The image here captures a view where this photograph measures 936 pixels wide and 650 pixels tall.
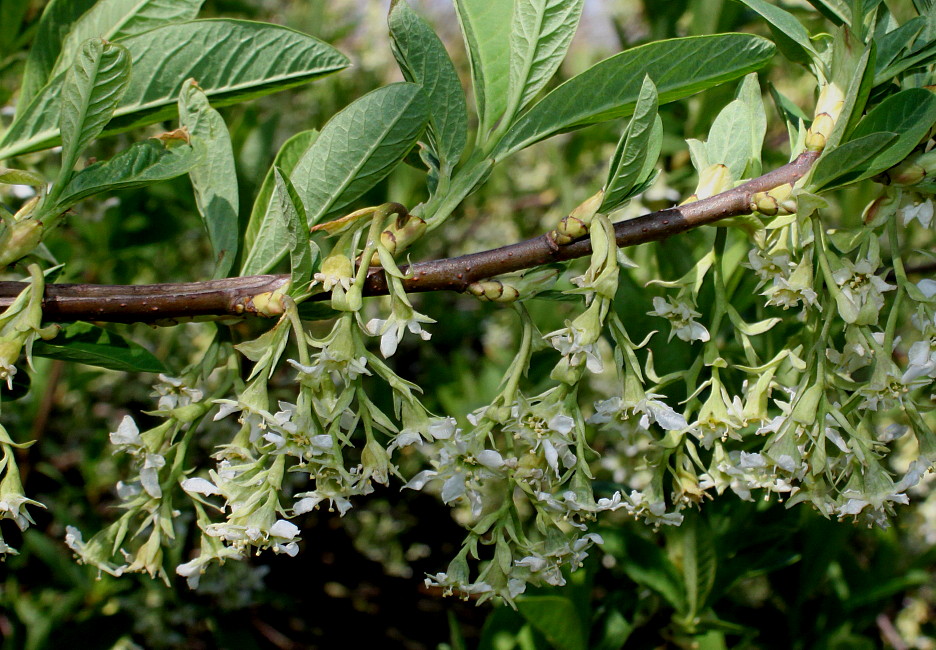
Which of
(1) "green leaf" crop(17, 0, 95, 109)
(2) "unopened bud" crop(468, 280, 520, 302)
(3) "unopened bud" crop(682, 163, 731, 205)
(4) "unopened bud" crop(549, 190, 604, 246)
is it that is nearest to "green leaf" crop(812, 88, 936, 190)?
(3) "unopened bud" crop(682, 163, 731, 205)

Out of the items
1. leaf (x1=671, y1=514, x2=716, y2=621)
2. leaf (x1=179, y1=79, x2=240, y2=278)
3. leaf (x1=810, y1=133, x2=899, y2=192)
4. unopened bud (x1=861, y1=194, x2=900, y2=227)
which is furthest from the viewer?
leaf (x1=671, y1=514, x2=716, y2=621)

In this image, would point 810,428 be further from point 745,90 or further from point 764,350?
point 764,350

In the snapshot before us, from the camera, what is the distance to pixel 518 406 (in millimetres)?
818

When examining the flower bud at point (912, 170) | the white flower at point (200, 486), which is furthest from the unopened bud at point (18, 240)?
the flower bud at point (912, 170)

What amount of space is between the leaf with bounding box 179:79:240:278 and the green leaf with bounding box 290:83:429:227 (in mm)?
136

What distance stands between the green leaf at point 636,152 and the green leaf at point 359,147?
20 cm

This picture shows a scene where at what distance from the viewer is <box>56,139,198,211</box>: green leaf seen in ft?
2.84

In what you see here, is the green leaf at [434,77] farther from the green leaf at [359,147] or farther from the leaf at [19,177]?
the leaf at [19,177]

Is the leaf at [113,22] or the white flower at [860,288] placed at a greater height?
the leaf at [113,22]

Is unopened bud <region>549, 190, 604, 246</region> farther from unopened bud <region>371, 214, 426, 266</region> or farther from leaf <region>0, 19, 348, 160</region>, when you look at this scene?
leaf <region>0, 19, 348, 160</region>

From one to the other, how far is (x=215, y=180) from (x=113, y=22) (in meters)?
0.25

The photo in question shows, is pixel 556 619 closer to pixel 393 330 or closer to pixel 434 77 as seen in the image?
pixel 393 330

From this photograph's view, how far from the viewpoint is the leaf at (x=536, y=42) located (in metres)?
0.88

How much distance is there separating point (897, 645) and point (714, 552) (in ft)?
4.50
